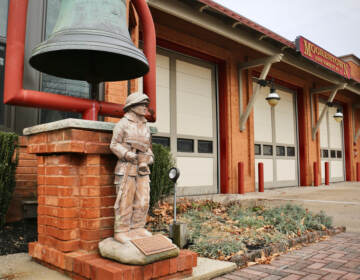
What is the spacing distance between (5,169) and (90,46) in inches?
86.9

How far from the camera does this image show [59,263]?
2.93 meters

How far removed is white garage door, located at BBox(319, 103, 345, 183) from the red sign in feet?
10.3

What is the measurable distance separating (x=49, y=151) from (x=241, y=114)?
8.44 meters

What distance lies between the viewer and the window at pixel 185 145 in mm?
9727

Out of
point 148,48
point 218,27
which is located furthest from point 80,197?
point 218,27

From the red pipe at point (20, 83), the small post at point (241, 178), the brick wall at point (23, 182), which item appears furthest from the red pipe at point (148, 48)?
the small post at point (241, 178)

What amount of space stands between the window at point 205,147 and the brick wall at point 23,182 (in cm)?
601

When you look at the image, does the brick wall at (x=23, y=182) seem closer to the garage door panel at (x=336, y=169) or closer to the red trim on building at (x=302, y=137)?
the red trim on building at (x=302, y=137)

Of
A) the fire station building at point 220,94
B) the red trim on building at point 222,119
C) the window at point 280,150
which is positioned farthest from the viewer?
the window at point 280,150

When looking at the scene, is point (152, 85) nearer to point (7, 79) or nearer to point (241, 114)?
point (7, 79)

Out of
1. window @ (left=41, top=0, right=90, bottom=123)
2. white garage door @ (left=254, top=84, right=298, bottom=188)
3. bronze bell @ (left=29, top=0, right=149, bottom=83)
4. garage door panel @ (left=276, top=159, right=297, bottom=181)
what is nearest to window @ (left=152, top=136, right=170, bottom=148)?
window @ (left=41, top=0, right=90, bottom=123)

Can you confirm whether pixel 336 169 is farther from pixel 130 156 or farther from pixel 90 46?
pixel 90 46

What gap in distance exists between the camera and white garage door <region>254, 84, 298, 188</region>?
12539 mm

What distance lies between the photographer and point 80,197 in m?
2.96
